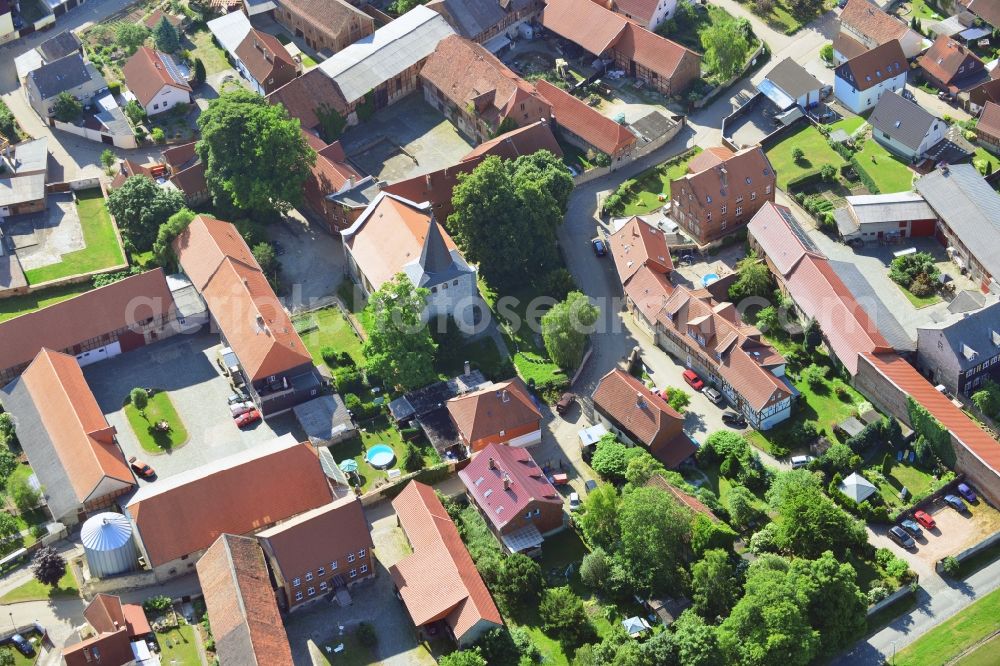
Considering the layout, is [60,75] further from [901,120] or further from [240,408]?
[901,120]

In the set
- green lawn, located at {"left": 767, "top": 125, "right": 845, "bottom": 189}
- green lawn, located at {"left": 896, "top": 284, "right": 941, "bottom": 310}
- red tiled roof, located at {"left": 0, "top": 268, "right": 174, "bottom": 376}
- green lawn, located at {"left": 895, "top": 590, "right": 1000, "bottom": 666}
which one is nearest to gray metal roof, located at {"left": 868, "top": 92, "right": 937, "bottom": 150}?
green lawn, located at {"left": 767, "top": 125, "right": 845, "bottom": 189}

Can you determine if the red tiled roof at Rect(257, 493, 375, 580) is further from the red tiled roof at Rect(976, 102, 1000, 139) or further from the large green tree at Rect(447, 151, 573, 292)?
the red tiled roof at Rect(976, 102, 1000, 139)

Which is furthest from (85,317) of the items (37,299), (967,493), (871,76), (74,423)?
(871,76)

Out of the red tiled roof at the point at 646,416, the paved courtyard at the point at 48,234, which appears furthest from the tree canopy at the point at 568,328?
the paved courtyard at the point at 48,234

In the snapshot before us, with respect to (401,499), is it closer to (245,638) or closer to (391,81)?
(245,638)

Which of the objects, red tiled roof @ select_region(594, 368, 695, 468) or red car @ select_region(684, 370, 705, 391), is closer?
red tiled roof @ select_region(594, 368, 695, 468)

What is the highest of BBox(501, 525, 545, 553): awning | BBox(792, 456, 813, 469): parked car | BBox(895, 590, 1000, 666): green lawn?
BBox(501, 525, 545, 553): awning
